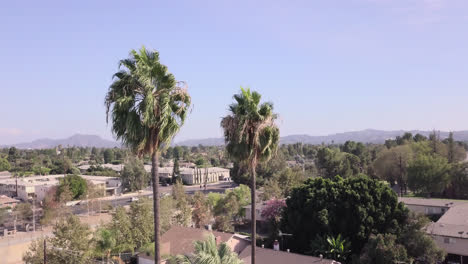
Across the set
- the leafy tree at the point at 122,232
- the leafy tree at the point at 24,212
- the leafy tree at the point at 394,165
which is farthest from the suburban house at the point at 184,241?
the leafy tree at the point at 394,165

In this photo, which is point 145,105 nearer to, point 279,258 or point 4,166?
point 279,258

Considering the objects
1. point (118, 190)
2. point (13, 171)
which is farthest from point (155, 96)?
point (13, 171)

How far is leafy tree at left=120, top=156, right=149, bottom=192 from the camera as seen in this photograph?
300 ft

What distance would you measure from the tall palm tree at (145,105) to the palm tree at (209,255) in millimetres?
1223

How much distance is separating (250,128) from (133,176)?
81676 mm

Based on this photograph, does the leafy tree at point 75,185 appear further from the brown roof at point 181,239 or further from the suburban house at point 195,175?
the brown roof at point 181,239

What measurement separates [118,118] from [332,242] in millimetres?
24781

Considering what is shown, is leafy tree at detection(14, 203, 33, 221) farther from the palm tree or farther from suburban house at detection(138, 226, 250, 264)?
the palm tree

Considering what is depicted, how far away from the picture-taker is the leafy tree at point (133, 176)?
9138 centimetres

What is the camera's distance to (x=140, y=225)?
115 feet

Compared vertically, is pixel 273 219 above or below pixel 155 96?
below

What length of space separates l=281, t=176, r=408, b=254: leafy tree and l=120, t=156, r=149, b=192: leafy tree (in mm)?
62274

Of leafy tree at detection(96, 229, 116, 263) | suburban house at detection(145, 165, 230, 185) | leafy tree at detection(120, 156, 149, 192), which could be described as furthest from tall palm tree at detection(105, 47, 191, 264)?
suburban house at detection(145, 165, 230, 185)

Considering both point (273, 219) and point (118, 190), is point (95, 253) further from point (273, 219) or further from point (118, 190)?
point (118, 190)
